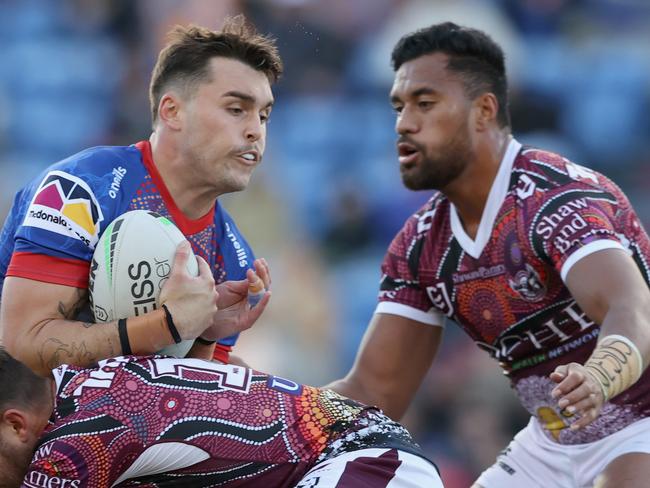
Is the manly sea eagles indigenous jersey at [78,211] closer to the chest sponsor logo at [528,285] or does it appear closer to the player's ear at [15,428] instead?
the player's ear at [15,428]

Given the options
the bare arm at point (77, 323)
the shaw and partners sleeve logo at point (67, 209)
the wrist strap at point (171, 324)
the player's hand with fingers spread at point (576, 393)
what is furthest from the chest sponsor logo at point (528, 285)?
the shaw and partners sleeve logo at point (67, 209)

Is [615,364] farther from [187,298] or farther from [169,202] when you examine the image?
[169,202]

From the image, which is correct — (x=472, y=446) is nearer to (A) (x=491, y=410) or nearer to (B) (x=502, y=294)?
(A) (x=491, y=410)

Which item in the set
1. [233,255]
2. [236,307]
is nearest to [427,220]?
[233,255]

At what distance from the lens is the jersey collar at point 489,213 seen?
16.7 feet

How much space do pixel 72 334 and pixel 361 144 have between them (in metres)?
6.69

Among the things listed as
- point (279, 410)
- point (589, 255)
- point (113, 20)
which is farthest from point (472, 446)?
point (113, 20)

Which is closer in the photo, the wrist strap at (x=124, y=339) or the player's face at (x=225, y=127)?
the wrist strap at (x=124, y=339)

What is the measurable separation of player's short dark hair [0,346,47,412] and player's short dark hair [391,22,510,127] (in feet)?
8.80

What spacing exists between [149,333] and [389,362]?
1920 mm

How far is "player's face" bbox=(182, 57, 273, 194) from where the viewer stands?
4465mm

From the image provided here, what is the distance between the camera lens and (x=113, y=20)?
36.4 ft

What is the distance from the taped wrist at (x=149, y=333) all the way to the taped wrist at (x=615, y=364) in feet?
4.69

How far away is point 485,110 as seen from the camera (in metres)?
5.48
